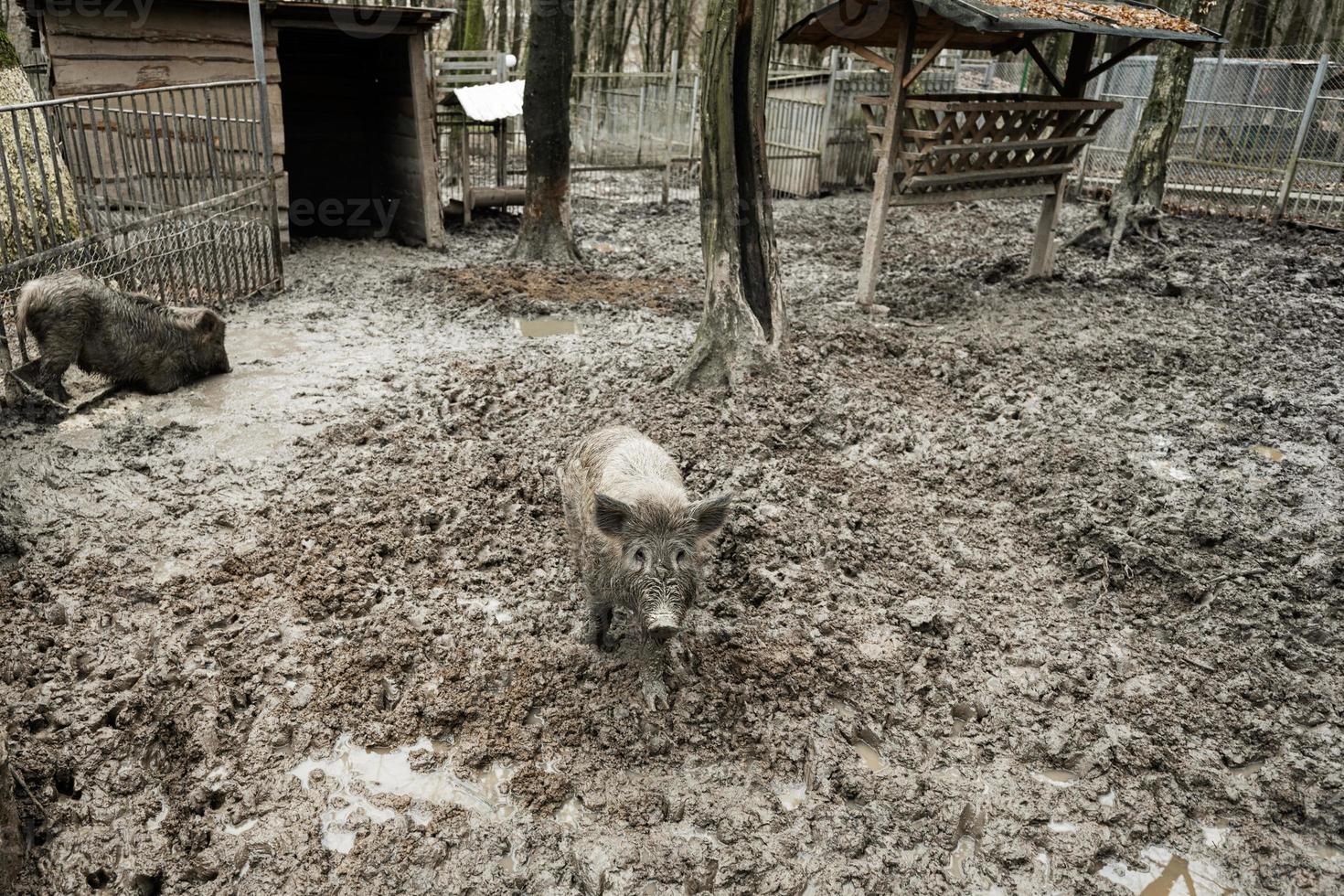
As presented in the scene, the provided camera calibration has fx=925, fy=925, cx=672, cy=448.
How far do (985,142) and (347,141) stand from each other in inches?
307

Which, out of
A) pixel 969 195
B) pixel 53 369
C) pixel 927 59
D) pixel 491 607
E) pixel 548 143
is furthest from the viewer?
pixel 548 143

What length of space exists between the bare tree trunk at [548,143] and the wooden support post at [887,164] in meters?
3.45

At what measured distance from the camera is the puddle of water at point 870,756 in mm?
3498

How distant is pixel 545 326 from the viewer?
820 centimetres

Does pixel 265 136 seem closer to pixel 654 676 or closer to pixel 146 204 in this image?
pixel 146 204

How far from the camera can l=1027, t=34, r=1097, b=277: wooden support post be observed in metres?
9.49

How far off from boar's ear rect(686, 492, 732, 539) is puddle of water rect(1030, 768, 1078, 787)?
4.96 ft

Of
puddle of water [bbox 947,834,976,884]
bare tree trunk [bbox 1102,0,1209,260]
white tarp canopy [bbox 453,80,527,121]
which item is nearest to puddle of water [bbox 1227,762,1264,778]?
puddle of water [bbox 947,834,976,884]

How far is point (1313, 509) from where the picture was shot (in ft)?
16.5

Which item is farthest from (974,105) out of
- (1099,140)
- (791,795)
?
(1099,140)

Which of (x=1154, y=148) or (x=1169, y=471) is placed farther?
(x=1154, y=148)

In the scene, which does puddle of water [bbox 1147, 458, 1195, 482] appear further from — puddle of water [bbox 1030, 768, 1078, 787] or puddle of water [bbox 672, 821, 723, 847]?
puddle of water [bbox 672, 821, 723, 847]

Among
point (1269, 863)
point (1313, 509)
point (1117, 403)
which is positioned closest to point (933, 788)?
point (1269, 863)

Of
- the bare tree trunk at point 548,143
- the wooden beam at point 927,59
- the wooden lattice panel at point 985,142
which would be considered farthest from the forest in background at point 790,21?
the wooden beam at point 927,59
